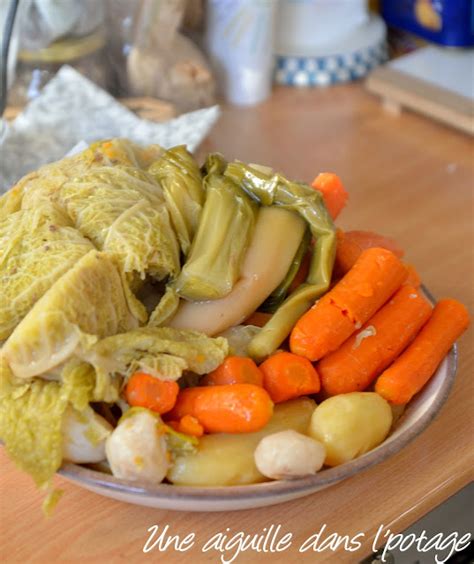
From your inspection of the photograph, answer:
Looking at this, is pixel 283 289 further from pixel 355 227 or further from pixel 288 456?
pixel 355 227

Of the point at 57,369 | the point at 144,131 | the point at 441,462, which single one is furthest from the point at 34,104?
the point at 441,462

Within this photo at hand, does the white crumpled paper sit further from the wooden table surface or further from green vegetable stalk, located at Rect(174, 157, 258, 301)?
green vegetable stalk, located at Rect(174, 157, 258, 301)

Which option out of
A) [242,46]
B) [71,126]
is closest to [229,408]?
[71,126]

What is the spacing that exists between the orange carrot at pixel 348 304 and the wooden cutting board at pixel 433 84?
29.3 inches

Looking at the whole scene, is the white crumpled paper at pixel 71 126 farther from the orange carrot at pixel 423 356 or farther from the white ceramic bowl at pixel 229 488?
the white ceramic bowl at pixel 229 488

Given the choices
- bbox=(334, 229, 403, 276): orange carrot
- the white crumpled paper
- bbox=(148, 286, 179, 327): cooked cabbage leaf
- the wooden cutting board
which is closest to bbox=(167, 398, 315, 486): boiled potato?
bbox=(148, 286, 179, 327): cooked cabbage leaf

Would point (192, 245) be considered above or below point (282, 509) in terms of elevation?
above

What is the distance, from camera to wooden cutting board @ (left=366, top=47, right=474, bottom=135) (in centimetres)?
157

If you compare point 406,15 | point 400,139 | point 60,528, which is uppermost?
point 406,15

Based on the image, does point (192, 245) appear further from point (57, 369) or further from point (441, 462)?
point (441, 462)

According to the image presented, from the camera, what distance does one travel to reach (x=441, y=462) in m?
0.89

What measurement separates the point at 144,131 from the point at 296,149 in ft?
0.97

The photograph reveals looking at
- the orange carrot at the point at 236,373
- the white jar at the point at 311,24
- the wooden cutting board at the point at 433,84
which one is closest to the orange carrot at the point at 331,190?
the orange carrot at the point at 236,373

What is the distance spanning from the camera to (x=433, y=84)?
5.37 ft
